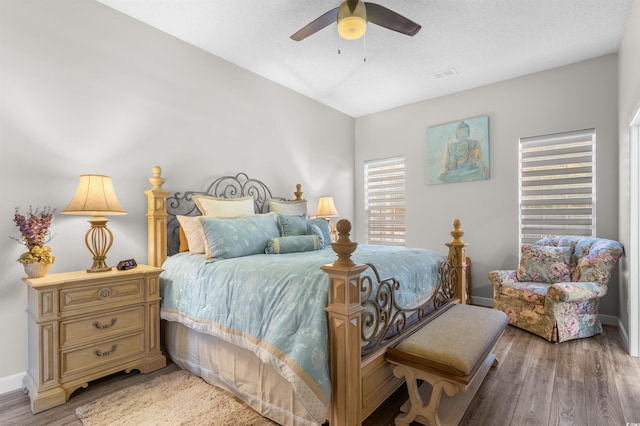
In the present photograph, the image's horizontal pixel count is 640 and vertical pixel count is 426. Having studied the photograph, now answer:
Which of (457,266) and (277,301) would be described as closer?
(277,301)

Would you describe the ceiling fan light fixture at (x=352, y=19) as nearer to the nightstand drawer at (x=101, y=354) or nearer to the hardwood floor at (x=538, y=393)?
the hardwood floor at (x=538, y=393)

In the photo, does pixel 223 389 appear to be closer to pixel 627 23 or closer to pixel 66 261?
pixel 66 261

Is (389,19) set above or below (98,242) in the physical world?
above

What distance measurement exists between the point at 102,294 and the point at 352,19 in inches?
101

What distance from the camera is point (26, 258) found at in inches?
84.0

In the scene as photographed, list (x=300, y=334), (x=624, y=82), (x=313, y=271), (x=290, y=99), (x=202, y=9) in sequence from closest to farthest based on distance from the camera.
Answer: (x=300, y=334)
(x=313, y=271)
(x=202, y=9)
(x=624, y=82)
(x=290, y=99)

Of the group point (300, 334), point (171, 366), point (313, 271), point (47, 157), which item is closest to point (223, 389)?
point (171, 366)

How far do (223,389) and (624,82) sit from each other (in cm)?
430

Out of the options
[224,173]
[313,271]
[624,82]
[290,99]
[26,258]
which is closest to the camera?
[313,271]

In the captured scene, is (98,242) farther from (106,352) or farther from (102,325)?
(106,352)

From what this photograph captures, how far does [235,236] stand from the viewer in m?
2.61

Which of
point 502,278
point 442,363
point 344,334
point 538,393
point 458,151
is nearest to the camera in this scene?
point 344,334

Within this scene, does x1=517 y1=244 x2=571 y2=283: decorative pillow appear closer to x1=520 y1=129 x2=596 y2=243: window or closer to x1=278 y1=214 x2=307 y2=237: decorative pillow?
x1=520 y1=129 x2=596 y2=243: window

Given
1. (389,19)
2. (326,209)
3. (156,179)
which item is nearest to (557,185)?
(326,209)
